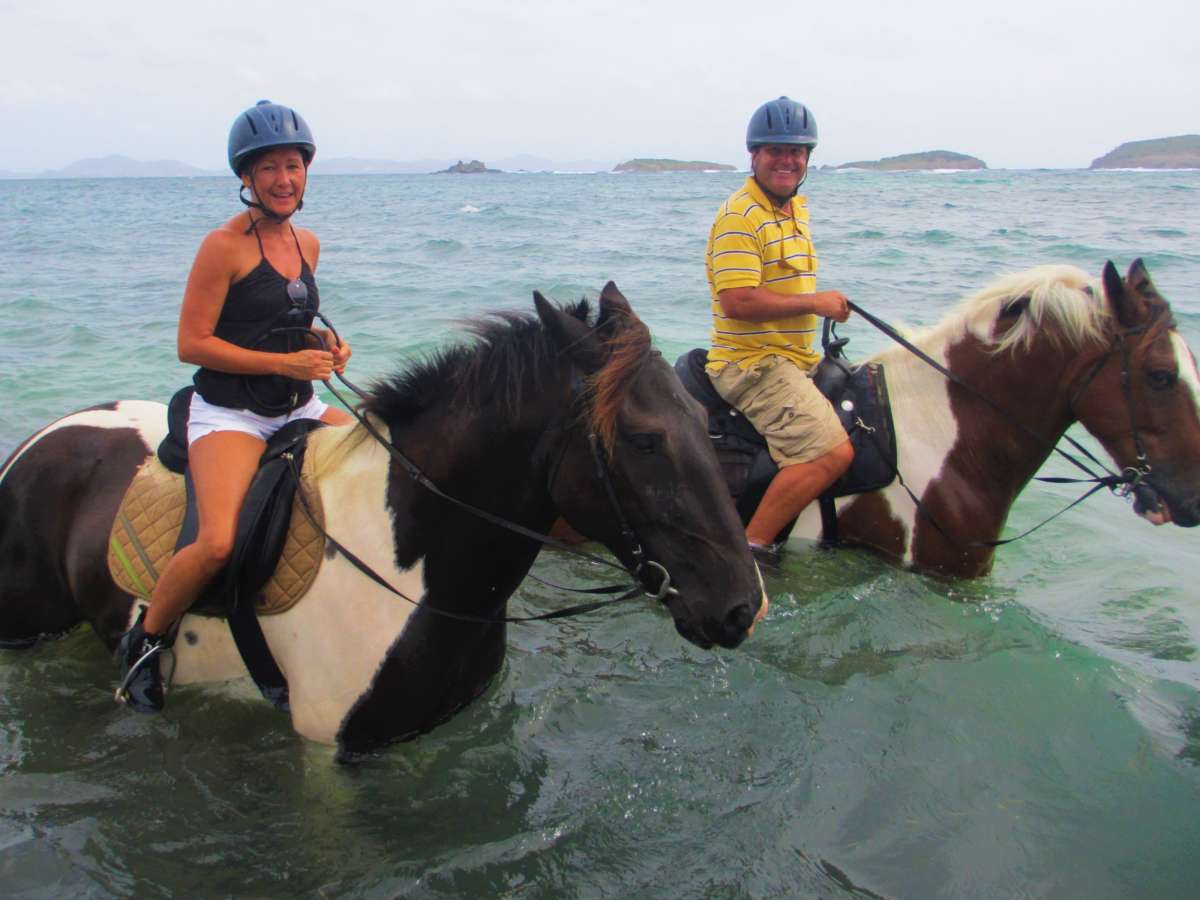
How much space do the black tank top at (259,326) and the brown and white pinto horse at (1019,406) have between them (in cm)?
295

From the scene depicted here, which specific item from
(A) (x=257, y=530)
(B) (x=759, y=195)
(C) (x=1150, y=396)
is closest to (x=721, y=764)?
(A) (x=257, y=530)

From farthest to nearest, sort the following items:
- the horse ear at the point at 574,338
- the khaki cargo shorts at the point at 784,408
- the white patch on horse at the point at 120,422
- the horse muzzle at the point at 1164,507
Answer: the khaki cargo shorts at the point at 784,408 < the horse muzzle at the point at 1164,507 < the white patch on horse at the point at 120,422 < the horse ear at the point at 574,338

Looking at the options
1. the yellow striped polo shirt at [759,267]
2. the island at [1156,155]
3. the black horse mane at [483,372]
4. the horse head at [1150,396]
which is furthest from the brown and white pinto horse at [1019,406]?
the island at [1156,155]

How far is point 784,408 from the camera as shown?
4680mm

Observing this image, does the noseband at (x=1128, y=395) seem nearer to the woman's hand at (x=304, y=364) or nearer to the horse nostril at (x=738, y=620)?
the horse nostril at (x=738, y=620)

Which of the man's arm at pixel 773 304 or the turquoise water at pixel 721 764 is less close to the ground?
the man's arm at pixel 773 304

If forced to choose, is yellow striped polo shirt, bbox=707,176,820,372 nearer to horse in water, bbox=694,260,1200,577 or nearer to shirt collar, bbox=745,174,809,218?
shirt collar, bbox=745,174,809,218

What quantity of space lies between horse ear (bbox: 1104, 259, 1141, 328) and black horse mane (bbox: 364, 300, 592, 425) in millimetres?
2853

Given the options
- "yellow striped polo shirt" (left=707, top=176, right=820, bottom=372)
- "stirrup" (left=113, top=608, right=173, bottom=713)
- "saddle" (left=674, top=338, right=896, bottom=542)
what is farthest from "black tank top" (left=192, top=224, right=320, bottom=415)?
"saddle" (left=674, top=338, right=896, bottom=542)

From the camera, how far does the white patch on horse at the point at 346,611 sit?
9.75 ft

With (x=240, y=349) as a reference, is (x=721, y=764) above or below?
below

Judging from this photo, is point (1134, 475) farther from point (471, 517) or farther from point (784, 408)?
point (471, 517)

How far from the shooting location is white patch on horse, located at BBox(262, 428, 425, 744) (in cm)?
297

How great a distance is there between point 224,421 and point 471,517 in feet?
3.41
